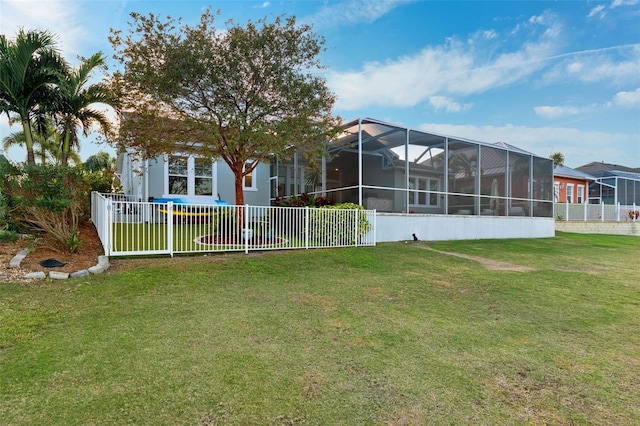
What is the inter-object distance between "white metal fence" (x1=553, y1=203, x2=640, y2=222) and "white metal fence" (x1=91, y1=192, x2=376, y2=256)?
17.2m

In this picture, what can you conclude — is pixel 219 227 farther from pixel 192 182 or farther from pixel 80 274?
pixel 192 182

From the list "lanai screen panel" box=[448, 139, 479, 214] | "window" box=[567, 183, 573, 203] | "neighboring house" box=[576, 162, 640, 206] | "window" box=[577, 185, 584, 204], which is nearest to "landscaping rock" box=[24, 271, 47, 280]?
"lanai screen panel" box=[448, 139, 479, 214]

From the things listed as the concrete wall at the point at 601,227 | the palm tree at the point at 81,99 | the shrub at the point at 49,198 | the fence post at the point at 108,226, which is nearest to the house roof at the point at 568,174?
the concrete wall at the point at 601,227

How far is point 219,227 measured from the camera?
26.0 ft

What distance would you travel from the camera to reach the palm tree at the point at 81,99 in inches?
352

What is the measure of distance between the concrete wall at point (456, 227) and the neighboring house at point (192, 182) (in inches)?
239

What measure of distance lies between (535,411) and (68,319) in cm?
427

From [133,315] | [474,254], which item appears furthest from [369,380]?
[474,254]

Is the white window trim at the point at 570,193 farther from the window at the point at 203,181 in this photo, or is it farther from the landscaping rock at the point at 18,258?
the landscaping rock at the point at 18,258

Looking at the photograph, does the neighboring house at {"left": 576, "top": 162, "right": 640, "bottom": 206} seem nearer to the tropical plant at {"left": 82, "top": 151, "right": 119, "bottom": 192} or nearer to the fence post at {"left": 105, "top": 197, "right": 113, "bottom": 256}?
the fence post at {"left": 105, "top": 197, "right": 113, "bottom": 256}

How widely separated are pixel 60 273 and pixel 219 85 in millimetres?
4927

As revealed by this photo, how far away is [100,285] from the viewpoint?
471cm

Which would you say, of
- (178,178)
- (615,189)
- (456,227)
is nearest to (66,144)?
(178,178)

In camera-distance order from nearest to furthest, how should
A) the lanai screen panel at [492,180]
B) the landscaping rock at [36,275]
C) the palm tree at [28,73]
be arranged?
the landscaping rock at [36,275] → the palm tree at [28,73] → the lanai screen panel at [492,180]
